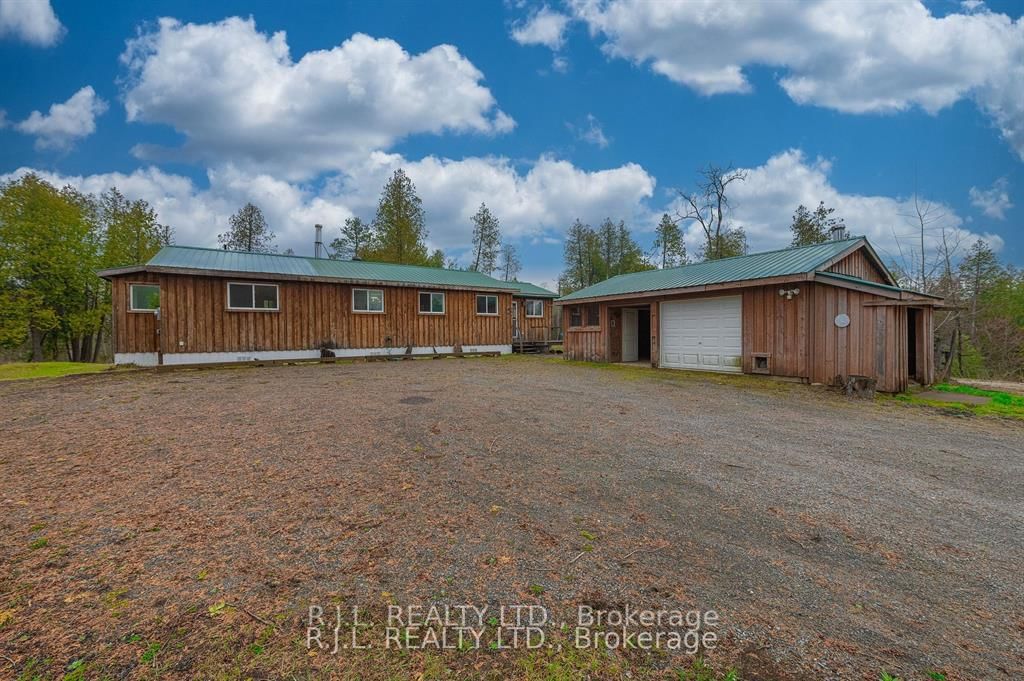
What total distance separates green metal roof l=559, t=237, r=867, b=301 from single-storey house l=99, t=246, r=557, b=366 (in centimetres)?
523

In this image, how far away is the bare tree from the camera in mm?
27703

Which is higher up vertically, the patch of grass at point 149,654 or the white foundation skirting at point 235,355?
the white foundation skirting at point 235,355

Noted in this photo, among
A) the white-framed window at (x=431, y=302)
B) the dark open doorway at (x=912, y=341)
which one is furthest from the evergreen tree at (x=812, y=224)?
the white-framed window at (x=431, y=302)

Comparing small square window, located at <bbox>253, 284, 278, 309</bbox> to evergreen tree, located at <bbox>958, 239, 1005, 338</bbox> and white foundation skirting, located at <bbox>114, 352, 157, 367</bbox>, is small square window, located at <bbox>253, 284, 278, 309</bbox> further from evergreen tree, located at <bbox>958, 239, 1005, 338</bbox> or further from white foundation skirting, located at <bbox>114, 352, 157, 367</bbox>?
evergreen tree, located at <bbox>958, 239, 1005, 338</bbox>

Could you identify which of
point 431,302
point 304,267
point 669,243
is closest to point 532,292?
point 431,302

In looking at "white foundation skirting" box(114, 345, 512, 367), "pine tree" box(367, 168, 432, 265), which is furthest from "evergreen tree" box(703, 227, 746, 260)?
"white foundation skirting" box(114, 345, 512, 367)

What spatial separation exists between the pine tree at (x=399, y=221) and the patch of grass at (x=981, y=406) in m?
27.4

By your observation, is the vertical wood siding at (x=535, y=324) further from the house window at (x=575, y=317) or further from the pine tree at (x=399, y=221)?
the pine tree at (x=399, y=221)

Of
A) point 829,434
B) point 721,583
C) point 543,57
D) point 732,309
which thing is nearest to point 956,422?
point 829,434

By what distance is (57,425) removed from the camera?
578cm

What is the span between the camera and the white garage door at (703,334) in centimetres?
1275

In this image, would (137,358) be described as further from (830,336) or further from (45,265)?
(830,336)

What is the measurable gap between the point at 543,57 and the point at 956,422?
1865 cm

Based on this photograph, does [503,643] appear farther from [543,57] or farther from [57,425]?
[543,57]
